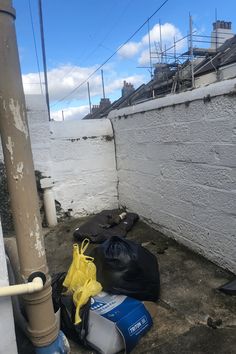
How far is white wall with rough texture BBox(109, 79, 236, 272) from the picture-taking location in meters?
3.13

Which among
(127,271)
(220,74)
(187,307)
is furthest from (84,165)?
(220,74)

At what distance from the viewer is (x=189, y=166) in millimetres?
3641

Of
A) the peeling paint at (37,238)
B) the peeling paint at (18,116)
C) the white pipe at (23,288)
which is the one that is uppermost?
the peeling paint at (18,116)

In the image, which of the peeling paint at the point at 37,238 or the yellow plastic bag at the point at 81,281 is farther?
the yellow plastic bag at the point at 81,281

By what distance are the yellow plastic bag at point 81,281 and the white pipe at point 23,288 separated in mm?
656

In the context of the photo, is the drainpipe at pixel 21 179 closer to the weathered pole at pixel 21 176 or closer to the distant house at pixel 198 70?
the weathered pole at pixel 21 176

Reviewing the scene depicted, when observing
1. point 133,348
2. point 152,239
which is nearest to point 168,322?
point 133,348

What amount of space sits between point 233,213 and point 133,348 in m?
1.50

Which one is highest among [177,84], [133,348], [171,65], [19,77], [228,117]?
[171,65]

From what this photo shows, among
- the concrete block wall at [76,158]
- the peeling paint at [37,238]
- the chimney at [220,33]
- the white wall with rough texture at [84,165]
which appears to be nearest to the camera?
the peeling paint at [37,238]

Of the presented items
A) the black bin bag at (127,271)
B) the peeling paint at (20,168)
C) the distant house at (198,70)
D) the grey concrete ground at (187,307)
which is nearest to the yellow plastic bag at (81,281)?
the black bin bag at (127,271)

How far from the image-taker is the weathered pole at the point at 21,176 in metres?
1.69

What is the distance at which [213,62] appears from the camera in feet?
43.7

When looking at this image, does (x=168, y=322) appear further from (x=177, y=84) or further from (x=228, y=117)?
(x=177, y=84)
